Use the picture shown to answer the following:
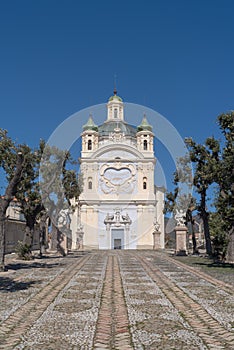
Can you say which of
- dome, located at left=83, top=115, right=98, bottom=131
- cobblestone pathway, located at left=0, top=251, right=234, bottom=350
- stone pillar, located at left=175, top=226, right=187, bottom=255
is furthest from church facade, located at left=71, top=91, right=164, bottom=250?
cobblestone pathway, located at left=0, top=251, right=234, bottom=350

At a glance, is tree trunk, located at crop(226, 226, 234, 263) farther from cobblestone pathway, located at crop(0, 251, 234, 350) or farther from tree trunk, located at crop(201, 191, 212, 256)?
cobblestone pathway, located at crop(0, 251, 234, 350)

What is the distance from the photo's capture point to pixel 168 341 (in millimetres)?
5801

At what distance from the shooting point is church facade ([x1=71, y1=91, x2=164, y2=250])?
57469 millimetres

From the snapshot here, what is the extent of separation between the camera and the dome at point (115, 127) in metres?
66.8

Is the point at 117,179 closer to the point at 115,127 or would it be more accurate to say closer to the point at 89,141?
the point at 89,141

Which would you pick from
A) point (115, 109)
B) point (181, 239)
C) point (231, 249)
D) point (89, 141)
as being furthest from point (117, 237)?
point (231, 249)

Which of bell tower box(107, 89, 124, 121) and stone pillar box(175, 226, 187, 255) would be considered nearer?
stone pillar box(175, 226, 187, 255)

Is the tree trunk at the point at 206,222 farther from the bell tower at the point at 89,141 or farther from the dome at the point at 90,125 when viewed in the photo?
the dome at the point at 90,125

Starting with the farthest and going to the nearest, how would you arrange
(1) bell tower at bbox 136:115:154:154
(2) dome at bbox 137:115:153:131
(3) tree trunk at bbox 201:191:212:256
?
1. (2) dome at bbox 137:115:153:131
2. (1) bell tower at bbox 136:115:154:154
3. (3) tree trunk at bbox 201:191:212:256

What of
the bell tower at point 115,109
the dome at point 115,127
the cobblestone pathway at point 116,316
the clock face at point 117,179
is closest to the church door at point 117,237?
the clock face at point 117,179

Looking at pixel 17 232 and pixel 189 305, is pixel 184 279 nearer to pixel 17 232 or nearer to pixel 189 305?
pixel 189 305

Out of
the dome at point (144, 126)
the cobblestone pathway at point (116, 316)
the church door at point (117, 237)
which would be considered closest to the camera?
the cobblestone pathway at point (116, 316)

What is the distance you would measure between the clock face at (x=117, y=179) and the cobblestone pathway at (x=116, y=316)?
47099 millimetres

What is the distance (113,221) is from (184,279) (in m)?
43.8
